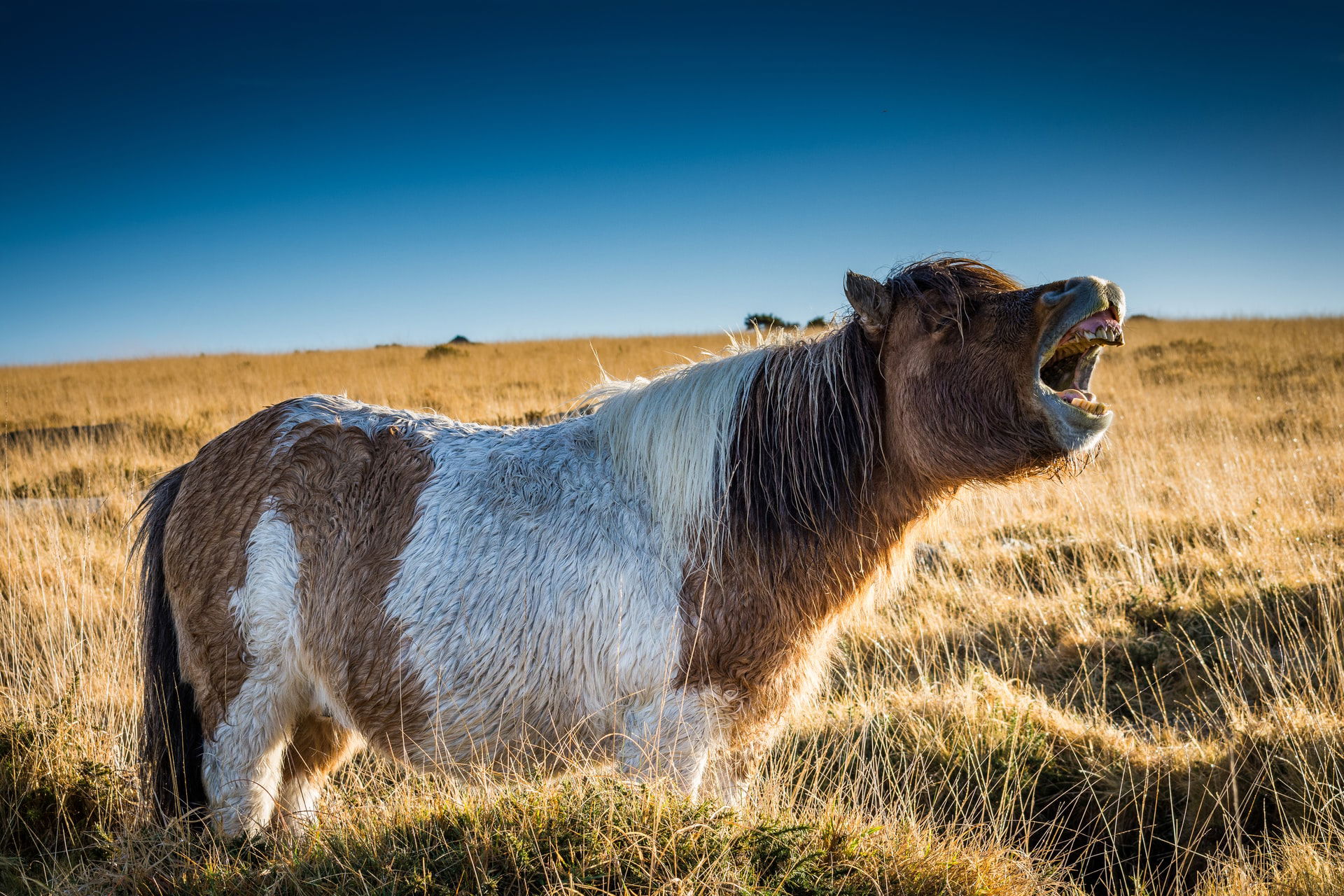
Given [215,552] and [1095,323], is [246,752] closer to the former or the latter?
[215,552]

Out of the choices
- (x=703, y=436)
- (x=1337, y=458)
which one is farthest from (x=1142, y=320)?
(x=703, y=436)

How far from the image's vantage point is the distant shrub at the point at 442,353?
2667 cm

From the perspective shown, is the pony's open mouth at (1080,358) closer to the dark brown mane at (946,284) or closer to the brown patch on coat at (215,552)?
the dark brown mane at (946,284)

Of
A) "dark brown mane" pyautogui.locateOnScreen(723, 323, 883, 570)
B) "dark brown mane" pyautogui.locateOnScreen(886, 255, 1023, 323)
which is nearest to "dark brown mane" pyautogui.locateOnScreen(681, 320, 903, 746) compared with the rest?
"dark brown mane" pyautogui.locateOnScreen(723, 323, 883, 570)

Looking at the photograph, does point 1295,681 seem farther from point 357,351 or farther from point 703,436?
point 357,351

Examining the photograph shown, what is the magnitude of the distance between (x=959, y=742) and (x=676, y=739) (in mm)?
1971

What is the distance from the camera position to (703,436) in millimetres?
2654

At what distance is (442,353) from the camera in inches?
1099

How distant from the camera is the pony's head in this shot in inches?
81.8

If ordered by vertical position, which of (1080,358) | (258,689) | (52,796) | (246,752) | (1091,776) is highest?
(1080,358)

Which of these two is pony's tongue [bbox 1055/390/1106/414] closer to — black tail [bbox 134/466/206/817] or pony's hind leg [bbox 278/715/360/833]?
pony's hind leg [bbox 278/715/360/833]

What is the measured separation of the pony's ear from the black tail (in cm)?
291

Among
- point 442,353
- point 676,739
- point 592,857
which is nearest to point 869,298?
point 676,739

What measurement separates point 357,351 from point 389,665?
35586 mm
